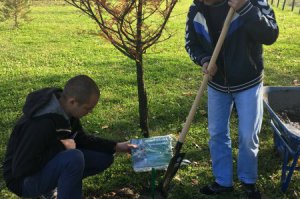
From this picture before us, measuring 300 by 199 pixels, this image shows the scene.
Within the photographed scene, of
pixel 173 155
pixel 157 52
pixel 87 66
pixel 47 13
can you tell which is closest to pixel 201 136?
pixel 173 155

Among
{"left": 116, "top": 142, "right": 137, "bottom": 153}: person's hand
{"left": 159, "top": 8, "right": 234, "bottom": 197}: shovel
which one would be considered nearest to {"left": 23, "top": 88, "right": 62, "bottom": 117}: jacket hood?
{"left": 116, "top": 142, "right": 137, "bottom": 153}: person's hand

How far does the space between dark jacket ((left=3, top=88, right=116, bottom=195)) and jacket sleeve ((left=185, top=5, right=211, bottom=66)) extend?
3.58ft

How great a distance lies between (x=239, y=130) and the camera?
317cm

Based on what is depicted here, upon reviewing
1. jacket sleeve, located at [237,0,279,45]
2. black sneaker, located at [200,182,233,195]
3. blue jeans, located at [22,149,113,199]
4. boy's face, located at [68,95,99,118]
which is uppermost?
jacket sleeve, located at [237,0,279,45]

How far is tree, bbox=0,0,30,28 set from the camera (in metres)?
11.1

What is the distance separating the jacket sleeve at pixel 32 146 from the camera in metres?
2.53

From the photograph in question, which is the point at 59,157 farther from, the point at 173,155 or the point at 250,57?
the point at 250,57

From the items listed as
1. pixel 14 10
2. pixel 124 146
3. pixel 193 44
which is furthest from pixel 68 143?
pixel 14 10

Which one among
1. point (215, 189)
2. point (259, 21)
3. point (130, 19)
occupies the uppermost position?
point (259, 21)

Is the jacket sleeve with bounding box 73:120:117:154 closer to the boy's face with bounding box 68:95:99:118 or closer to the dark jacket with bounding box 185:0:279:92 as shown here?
the boy's face with bounding box 68:95:99:118

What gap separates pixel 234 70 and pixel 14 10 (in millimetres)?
9585

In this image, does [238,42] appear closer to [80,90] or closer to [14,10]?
[80,90]

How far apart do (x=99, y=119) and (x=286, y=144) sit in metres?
2.33

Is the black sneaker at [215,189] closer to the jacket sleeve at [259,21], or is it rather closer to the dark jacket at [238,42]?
the dark jacket at [238,42]
